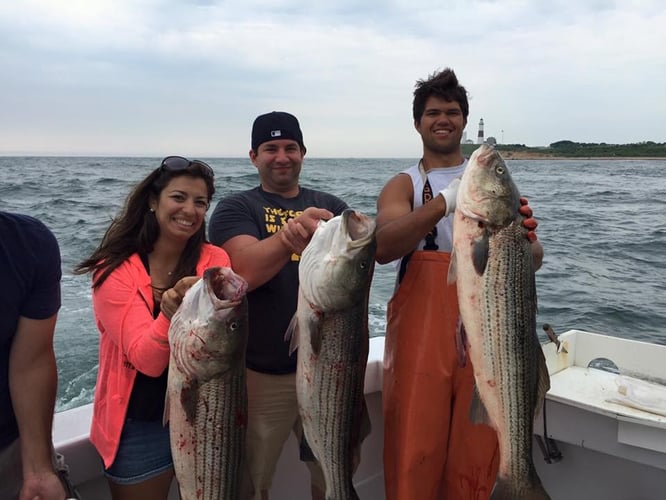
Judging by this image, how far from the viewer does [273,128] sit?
11.5ft

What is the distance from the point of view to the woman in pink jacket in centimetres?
259

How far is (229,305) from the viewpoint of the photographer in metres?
2.44

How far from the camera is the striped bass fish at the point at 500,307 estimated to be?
8.77ft

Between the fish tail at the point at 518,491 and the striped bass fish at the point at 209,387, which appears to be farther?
the fish tail at the point at 518,491

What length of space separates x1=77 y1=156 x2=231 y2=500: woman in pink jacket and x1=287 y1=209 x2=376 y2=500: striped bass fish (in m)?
0.56

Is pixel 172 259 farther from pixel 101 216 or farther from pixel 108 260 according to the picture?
pixel 101 216

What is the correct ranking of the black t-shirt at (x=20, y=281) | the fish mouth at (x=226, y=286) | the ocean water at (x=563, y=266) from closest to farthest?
the black t-shirt at (x=20, y=281), the fish mouth at (x=226, y=286), the ocean water at (x=563, y=266)

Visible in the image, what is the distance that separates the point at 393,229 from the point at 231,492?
1.54 metres

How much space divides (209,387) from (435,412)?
139 centimetres

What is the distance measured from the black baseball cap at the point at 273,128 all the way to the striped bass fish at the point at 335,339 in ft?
3.53

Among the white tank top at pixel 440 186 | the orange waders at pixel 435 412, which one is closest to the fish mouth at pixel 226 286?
the orange waders at pixel 435 412

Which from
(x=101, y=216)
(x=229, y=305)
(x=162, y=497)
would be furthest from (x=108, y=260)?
(x=101, y=216)

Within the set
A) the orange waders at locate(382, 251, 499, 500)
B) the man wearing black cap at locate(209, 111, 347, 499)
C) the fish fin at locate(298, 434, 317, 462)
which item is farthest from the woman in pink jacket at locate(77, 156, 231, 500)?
the orange waders at locate(382, 251, 499, 500)

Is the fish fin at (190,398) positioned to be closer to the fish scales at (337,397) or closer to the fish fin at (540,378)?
the fish scales at (337,397)
